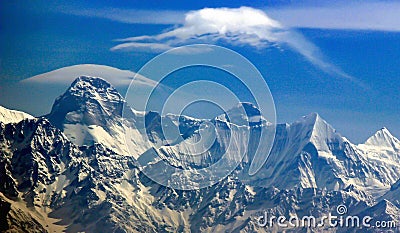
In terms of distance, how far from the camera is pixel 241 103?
159125 mm

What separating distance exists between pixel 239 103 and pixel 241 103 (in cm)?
97

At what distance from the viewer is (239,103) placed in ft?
519

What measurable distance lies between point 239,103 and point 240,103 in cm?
177

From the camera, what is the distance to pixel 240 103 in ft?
525

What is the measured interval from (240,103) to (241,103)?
888 mm
